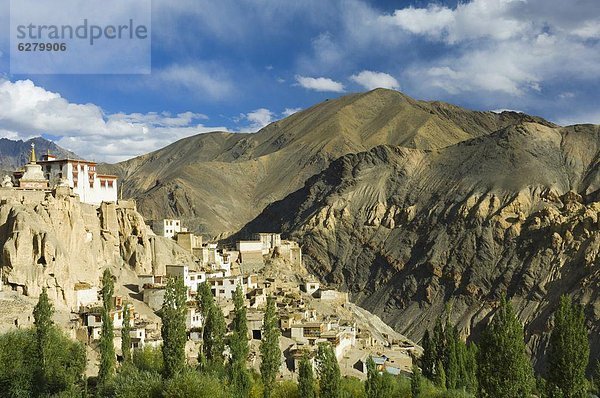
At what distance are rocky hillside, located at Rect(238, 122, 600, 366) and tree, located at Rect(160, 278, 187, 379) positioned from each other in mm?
59735

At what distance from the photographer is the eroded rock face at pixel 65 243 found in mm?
50625

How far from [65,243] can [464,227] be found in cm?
7556

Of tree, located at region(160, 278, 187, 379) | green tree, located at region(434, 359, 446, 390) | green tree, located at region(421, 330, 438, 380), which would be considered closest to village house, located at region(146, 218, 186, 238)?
green tree, located at region(421, 330, 438, 380)

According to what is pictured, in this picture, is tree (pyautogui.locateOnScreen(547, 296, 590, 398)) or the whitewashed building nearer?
tree (pyautogui.locateOnScreen(547, 296, 590, 398))

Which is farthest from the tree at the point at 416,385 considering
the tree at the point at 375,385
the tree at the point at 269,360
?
the tree at the point at 269,360

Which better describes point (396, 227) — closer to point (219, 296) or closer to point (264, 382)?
point (219, 296)

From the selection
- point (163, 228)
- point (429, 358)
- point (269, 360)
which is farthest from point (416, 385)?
point (163, 228)

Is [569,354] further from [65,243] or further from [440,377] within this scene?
[65,243]

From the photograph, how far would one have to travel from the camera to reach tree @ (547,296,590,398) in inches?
1388

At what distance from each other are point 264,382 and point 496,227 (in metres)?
78.1

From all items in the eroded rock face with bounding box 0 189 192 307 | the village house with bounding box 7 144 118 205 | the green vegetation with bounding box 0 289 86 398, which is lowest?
the green vegetation with bounding box 0 289 86 398

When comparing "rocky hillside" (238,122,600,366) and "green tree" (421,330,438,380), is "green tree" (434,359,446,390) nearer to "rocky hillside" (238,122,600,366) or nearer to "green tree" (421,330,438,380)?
"green tree" (421,330,438,380)

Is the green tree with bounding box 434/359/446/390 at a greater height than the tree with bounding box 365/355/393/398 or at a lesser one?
lesser

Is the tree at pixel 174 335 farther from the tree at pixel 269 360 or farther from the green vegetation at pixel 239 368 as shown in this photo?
the tree at pixel 269 360
